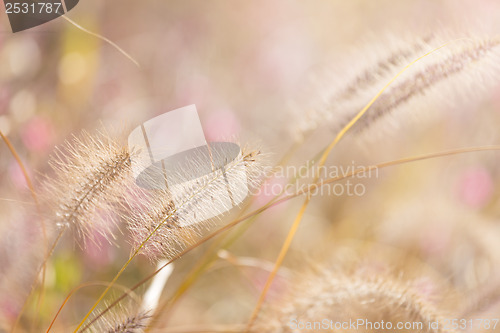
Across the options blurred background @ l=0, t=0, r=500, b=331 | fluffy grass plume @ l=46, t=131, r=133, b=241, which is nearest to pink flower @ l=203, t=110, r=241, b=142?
blurred background @ l=0, t=0, r=500, b=331

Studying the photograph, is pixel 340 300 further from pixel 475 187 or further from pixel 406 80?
pixel 475 187

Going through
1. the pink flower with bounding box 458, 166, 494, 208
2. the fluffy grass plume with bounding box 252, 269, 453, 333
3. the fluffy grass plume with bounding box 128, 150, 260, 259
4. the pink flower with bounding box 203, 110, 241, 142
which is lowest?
the pink flower with bounding box 458, 166, 494, 208

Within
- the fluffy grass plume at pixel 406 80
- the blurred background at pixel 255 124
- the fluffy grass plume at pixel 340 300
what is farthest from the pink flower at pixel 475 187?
the fluffy grass plume at pixel 340 300

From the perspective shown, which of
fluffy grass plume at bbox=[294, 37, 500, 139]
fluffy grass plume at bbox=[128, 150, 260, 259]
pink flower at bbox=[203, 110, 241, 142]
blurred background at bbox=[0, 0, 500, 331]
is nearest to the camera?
fluffy grass plume at bbox=[128, 150, 260, 259]

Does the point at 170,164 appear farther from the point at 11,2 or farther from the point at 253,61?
the point at 253,61

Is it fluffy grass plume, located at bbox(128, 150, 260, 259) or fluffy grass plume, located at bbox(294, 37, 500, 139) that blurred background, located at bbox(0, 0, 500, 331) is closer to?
fluffy grass plume, located at bbox(294, 37, 500, 139)

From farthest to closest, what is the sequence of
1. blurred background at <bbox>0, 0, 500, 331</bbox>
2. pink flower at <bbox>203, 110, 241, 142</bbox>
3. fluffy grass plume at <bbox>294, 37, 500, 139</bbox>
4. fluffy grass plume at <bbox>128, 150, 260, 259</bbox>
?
1. pink flower at <bbox>203, 110, 241, 142</bbox>
2. blurred background at <bbox>0, 0, 500, 331</bbox>
3. fluffy grass plume at <bbox>294, 37, 500, 139</bbox>
4. fluffy grass plume at <bbox>128, 150, 260, 259</bbox>

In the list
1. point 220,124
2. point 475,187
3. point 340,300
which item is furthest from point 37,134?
point 475,187

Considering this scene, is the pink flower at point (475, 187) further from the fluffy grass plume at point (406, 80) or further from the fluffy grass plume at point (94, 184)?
the fluffy grass plume at point (94, 184)

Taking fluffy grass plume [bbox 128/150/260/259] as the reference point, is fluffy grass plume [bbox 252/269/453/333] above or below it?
below
